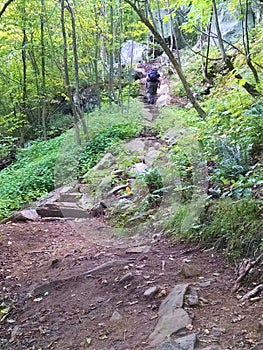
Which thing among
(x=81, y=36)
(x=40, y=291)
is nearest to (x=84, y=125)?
(x=81, y=36)

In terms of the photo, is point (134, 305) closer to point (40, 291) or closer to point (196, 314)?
point (196, 314)

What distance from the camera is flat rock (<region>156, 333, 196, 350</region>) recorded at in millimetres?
2338

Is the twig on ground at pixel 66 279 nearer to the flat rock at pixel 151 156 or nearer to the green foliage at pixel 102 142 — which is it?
the flat rock at pixel 151 156

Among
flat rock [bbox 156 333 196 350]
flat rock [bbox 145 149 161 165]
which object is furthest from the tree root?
flat rock [bbox 145 149 161 165]

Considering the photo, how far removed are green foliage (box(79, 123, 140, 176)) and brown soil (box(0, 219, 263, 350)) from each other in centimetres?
494

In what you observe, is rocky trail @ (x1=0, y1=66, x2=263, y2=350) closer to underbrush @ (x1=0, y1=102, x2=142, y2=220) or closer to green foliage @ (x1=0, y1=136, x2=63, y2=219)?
green foliage @ (x1=0, y1=136, x2=63, y2=219)

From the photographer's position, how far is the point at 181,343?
238cm

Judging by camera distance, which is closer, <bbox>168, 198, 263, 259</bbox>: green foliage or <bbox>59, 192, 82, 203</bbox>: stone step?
<bbox>168, 198, 263, 259</bbox>: green foliage

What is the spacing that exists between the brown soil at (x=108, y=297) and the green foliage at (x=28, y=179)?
3.96 metres

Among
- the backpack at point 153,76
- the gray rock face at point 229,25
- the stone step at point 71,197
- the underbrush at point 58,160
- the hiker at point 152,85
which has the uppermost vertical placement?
the gray rock face at point 229,25

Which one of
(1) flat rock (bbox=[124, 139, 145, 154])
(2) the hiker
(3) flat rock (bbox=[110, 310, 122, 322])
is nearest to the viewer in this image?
(3) flat rock (bbox=[110, 310, 122, 322])

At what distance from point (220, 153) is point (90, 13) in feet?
29.0

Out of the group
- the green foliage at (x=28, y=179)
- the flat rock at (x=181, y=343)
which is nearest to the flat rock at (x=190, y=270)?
the flat rock at (x=181, y=343)

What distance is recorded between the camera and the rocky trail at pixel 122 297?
2.57 meters
